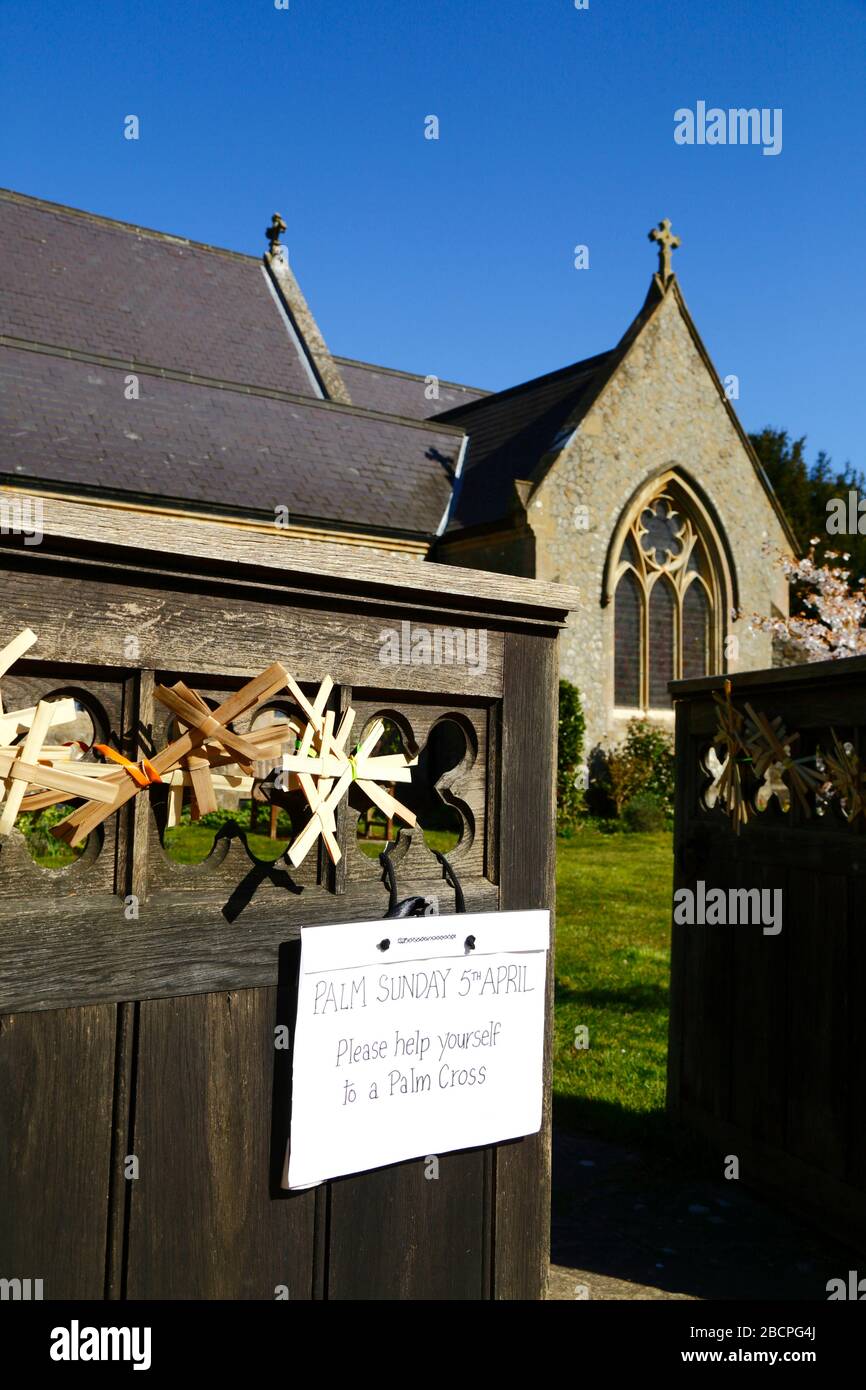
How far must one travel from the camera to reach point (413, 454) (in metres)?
18.6

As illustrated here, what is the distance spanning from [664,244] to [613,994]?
1568 cm

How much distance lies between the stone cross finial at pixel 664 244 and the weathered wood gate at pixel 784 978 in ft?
54.1

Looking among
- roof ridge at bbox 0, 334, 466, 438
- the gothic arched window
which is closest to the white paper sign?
roof ridge at bbox 0, 334, 466, 438

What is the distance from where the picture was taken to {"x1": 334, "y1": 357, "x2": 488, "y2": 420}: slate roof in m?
23.7

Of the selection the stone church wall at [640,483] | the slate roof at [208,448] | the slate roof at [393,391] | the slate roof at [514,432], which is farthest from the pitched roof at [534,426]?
the slate roof at [393,391]

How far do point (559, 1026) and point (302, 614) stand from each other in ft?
16.6

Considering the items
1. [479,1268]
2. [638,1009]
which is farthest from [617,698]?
[479,1268]

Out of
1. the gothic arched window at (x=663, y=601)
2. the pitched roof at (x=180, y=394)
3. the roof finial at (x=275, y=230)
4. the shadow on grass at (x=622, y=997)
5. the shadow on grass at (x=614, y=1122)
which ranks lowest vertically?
the shadow on grass at (x=614, y=1122)

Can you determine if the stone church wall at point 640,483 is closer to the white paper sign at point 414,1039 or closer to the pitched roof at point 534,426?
the pitched roof at point 534,426

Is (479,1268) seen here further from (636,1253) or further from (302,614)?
(636,1253)

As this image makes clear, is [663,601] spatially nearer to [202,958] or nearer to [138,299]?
[138,299]

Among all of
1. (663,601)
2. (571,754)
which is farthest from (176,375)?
(663,601)

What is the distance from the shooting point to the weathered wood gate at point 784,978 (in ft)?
12.2

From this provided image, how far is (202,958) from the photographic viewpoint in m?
1.92
